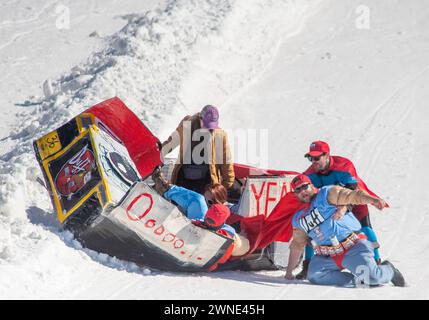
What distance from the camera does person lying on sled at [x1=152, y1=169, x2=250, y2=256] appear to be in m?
8.23

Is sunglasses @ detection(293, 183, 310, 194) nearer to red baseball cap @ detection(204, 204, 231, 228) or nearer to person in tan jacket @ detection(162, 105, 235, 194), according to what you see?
red baseball cap @ detection(204, 204, 231, 228)

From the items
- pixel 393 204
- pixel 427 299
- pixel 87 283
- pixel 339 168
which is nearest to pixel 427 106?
pixel 393 204

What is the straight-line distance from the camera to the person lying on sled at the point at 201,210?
823 cm

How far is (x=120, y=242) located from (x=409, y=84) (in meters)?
7.58

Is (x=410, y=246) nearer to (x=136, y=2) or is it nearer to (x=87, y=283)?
(x=87, y=283)

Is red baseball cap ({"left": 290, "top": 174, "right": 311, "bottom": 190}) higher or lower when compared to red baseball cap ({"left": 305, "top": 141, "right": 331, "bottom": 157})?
lower

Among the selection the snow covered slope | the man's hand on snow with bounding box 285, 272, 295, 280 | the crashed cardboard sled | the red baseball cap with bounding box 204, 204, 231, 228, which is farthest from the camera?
the man's hand on snow with bounding box 285, 272, 295, 280

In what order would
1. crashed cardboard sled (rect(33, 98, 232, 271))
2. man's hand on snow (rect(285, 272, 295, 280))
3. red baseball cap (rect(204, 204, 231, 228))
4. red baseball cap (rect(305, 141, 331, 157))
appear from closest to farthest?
1. crashed cardboard sled (rect(33, 98, 232, 271))
2. red baseball cap (rect(204, 204, 231, 228))
3. man's hand on snow (rect(285, 272, 295, 280))
4. red baseball cap (rect(305, 141, 331, 157))

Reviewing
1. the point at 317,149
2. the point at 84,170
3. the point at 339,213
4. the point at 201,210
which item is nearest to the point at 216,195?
the point at 201,210

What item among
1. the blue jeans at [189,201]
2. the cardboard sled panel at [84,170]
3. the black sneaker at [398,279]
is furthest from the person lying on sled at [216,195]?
the black sneaker at [398,279]

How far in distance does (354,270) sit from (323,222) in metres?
0.51

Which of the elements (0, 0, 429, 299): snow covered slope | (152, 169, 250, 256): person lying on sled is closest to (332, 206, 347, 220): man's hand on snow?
(0, 0, 429, 299): snow covered slope

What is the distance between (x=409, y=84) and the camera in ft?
46.9

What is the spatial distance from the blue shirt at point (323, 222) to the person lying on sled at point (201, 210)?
2.06ft
